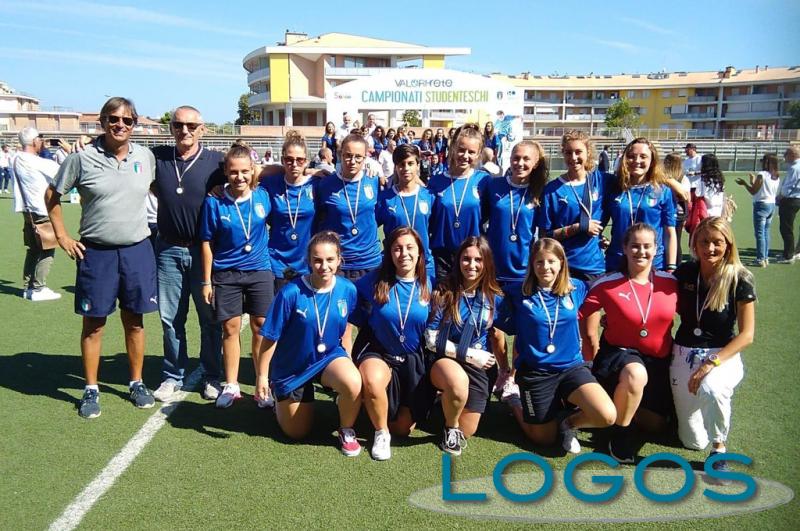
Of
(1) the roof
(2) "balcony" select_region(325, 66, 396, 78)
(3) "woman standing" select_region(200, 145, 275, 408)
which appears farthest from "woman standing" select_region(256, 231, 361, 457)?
(1) the roof

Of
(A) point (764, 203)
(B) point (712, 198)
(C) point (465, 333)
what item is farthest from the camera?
(A) point (764, 203)

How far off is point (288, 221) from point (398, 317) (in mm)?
1231

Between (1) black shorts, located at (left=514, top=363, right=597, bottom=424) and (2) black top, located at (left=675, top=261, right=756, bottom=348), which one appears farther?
(1) black shorts, located at (left=514, top=363, right=597, bottom=424)

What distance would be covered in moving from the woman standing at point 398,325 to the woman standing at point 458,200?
68 cm

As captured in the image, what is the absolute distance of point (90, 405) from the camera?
451 centimetres

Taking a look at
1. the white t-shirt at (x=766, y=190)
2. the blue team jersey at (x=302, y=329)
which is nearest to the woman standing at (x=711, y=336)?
the blue team jersey at (x=302, y=329)

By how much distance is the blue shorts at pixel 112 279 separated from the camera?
4.43 metres

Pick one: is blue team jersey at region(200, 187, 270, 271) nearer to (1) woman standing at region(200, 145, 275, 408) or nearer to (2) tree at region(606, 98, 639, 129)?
(1) woman standing at region(200, 145, 275, 408)

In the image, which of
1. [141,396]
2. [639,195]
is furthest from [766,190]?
[141,396]

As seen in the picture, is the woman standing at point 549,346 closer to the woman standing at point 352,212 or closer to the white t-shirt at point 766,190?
the woman standing at point 352,212

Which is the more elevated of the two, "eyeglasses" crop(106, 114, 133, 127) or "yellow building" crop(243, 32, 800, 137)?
"yellow building" crop(243, 32, 800, 137)

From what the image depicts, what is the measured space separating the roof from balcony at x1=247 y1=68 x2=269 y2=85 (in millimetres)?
34400

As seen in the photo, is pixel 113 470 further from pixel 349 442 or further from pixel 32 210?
pixel 32 210

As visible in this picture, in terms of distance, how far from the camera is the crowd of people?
396 cm
